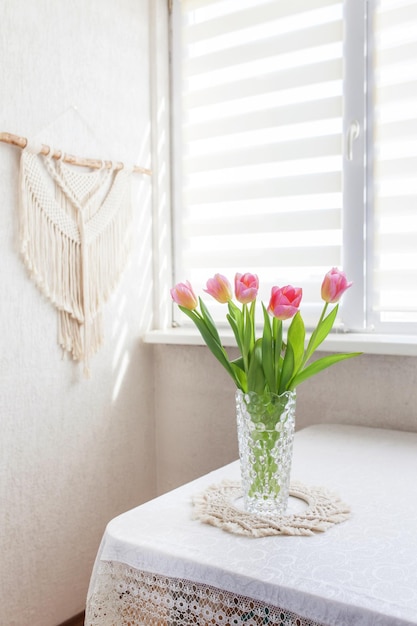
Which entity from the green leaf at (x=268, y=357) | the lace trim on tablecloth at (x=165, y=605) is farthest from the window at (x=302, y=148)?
the lace trim on tablecloth at (x=165, y=605)

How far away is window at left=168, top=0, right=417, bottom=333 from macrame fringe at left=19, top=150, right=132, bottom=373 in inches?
12.6

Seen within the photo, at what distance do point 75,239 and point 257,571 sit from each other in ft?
4.03

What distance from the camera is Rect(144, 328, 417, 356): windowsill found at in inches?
68.2

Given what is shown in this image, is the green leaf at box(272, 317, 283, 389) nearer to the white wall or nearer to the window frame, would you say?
the window frame

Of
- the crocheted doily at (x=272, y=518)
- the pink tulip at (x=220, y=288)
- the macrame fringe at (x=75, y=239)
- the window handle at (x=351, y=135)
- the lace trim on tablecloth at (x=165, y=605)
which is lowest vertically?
the lace trim on tablecloth at (x=165, y=605)

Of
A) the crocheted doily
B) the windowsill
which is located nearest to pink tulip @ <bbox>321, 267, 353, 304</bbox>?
the crocheted doily

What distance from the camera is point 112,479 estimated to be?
2.09m

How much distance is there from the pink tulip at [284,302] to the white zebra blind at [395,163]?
35.2 inches

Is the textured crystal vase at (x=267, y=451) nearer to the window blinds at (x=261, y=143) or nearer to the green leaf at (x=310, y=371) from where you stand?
the green leaf at (x=310, y=371)

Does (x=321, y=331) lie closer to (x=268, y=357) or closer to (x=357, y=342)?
(x=268, y=357)

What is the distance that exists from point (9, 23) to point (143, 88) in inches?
22.8

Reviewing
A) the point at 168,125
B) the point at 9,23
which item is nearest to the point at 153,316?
the point at 168,125

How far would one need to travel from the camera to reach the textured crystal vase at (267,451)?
3.68 ft

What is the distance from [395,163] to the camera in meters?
1.86
